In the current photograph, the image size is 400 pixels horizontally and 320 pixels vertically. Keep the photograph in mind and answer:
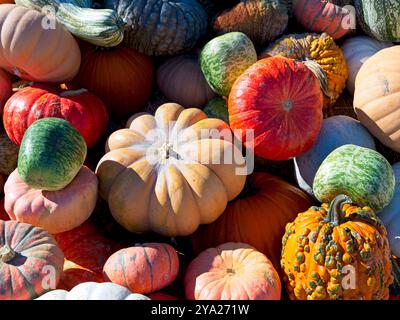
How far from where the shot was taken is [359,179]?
111 inches

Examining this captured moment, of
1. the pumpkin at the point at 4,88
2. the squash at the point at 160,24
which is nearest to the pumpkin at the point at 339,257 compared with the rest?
the squash at the point at 160,24

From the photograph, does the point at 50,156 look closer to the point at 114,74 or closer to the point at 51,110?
the point at 51,110

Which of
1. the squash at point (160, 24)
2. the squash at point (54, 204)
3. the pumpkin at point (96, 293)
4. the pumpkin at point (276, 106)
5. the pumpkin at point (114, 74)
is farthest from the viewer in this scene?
the pumpkin at point (114, 74)

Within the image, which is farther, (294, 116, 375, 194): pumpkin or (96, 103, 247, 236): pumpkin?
(294, 116, 375, 194): pumpkin

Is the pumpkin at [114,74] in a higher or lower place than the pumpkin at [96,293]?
higher

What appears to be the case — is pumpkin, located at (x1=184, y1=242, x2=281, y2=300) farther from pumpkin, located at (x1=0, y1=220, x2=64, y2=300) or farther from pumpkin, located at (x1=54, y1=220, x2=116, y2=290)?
pumpkin, located at (x1=0, y1=220, x2=64, y2=300)

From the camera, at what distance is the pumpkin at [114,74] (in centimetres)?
365

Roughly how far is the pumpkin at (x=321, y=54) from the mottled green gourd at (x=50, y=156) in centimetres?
146

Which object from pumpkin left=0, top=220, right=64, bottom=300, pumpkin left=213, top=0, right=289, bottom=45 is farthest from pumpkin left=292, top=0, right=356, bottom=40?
pumpkin left=0, top=220, right=64, bottom=300

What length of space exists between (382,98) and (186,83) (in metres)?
1.20

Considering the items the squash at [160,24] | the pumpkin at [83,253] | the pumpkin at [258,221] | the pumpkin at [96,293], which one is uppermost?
the squash at [160,24]

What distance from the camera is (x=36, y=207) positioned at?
2.74m

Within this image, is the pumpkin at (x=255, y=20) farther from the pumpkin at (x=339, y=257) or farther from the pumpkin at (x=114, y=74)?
the pumpkin at (x=339, y=257)

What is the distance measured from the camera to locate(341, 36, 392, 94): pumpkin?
383 cm
